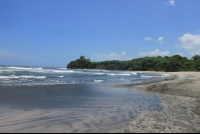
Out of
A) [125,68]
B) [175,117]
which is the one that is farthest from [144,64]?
[175,117]

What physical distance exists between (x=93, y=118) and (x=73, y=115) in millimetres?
612

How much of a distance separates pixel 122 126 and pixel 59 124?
1.44 meters

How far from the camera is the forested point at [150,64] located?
49406 mm

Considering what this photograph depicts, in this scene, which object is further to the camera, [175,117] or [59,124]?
[175,117]

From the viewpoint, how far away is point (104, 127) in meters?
3.03

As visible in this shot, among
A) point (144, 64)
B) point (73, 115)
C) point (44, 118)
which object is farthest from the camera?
point (144, 64)

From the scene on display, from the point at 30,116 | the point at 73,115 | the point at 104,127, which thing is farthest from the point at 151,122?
the point at 30,116

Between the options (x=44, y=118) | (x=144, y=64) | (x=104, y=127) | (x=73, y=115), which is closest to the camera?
(x=104, y=127)

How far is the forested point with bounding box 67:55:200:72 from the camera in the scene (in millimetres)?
49406

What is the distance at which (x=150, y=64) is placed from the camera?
63.5m

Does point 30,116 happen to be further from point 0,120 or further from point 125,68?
point 125,68

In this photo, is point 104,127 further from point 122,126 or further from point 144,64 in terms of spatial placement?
point 144,64

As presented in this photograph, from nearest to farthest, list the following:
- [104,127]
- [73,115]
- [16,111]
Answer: [104,127]
[73,115]
[16,111]

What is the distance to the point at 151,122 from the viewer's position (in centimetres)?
327
